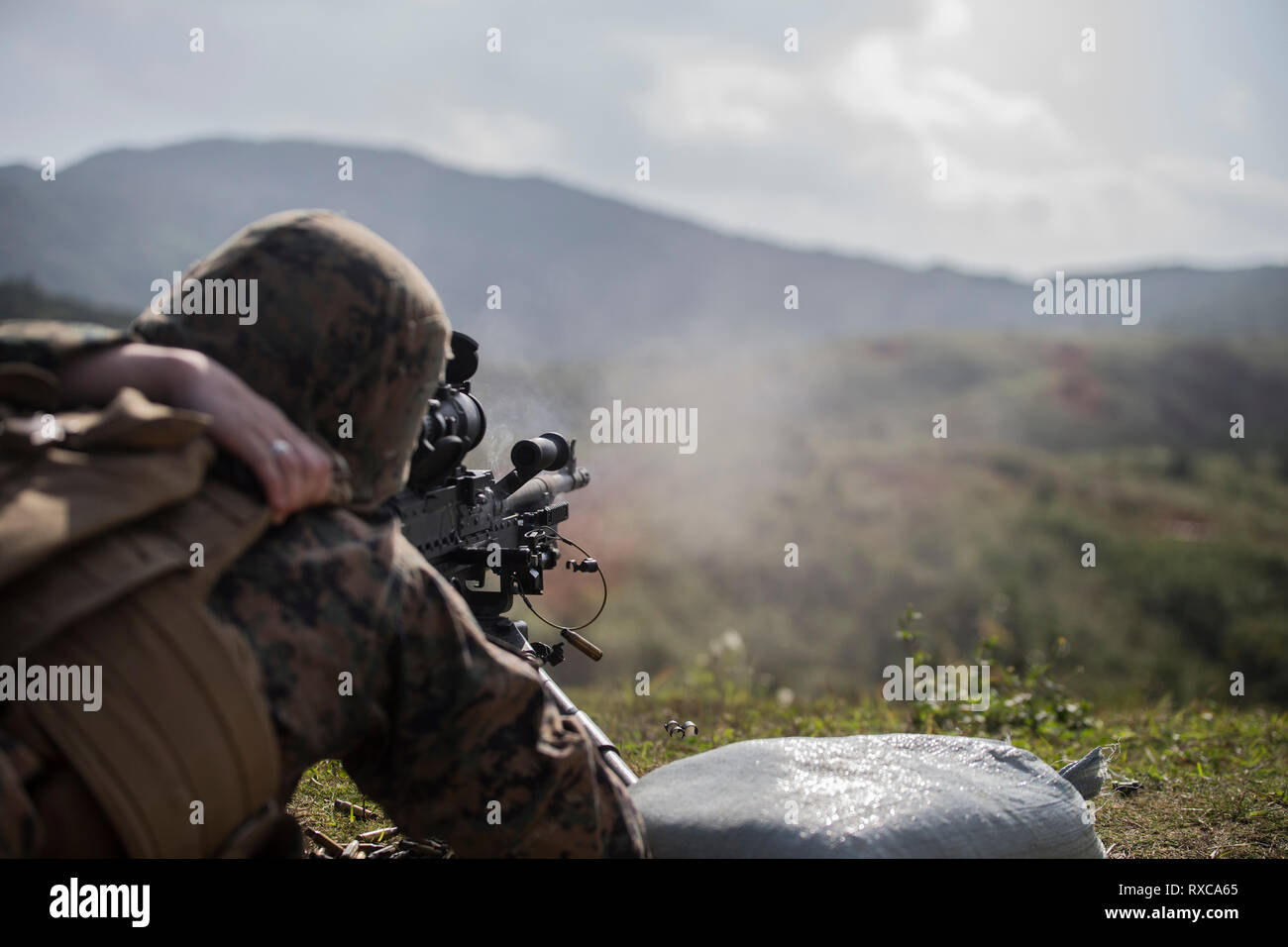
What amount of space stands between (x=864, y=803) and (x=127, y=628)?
6.68 feet

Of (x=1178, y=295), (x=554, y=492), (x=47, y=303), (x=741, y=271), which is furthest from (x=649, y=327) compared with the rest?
(x=554, y=492)

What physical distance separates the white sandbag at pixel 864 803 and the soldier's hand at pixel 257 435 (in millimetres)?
1471

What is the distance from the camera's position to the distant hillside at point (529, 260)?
1077 inches

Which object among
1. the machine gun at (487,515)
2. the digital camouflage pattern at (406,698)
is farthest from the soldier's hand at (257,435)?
the machine gun at (487,515)

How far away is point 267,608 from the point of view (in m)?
1.99

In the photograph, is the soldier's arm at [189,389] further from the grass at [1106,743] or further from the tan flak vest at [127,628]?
the grass at [1106,743]

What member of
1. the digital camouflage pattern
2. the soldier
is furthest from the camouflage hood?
the digital camouflage pattern

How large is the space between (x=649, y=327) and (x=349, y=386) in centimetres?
5847

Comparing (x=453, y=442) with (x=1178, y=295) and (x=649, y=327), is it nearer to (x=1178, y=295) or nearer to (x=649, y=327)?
(x=649, y=327)

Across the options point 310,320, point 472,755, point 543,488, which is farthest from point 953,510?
point 310,320

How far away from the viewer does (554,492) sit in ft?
15.2

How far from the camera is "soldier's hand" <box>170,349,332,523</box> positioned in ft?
6.50

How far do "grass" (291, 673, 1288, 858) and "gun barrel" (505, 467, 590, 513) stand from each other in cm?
130

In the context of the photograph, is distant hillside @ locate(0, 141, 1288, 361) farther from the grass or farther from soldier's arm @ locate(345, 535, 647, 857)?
soldier's arm @ locate(345, 535, 647, 857)
